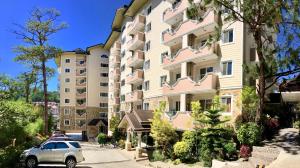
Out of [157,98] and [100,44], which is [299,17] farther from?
[100,44]

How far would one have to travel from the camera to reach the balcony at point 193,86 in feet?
97.9

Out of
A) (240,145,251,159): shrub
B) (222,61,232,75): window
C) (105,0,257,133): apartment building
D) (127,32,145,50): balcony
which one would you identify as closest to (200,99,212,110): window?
(105,0,257,133): apartment building

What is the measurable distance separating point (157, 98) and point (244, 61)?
55.2 ft

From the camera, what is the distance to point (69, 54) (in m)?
86.2

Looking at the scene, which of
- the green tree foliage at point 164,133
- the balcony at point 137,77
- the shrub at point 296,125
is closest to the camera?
the shrub at point 296,125

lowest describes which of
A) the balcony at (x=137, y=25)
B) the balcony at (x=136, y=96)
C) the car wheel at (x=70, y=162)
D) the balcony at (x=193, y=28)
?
the car wheel at (x=70, y=162)

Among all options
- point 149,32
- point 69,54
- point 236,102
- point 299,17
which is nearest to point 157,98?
point 149,32

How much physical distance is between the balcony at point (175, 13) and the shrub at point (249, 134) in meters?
15.9

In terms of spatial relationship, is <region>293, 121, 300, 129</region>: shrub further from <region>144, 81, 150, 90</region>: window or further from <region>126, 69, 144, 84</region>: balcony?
<region>126, 69, 144, 84</region>: balcony

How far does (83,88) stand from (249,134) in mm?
66063

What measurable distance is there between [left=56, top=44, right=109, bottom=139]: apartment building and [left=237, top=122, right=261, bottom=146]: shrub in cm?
6152

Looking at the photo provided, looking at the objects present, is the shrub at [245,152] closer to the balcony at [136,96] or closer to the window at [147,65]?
the window at [147,65]

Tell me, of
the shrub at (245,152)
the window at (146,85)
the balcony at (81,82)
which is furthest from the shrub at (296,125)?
the balcony at (81,82)

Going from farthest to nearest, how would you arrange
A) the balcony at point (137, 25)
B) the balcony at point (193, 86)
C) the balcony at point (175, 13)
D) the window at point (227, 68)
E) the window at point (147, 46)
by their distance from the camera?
the balcony at point (137, 25)
the window at point (147, 46)
the balcony at point (175, 13)
the balcony at point (193, 86)
the window at point (227, 68)
